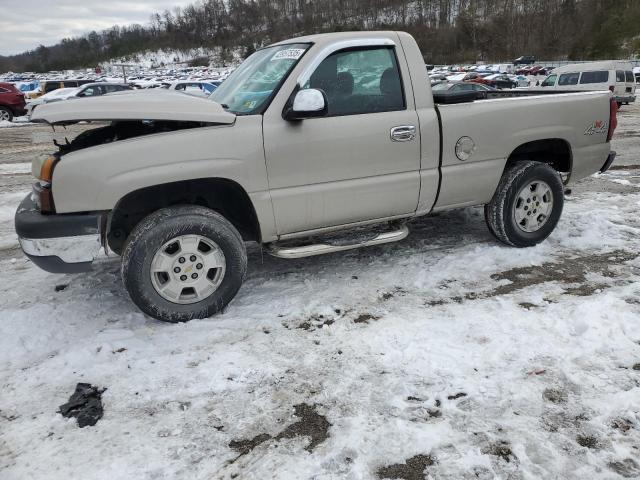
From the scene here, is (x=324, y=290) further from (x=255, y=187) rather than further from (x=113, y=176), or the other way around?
(x=113, y=176)

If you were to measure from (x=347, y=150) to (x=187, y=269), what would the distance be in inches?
57.2

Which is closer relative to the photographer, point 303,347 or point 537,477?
point 537,477

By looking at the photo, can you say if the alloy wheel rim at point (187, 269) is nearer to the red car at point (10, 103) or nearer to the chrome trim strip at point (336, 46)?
the chrome trim strip at point (336, 46)

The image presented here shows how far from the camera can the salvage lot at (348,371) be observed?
243 cm

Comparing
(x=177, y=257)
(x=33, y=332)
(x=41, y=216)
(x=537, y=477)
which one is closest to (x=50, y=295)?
(x=33, y=332)

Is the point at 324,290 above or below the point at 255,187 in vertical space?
below

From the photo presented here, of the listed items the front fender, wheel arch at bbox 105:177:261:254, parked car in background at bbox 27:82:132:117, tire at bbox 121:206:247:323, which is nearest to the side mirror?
the front fender

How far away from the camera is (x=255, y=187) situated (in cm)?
367

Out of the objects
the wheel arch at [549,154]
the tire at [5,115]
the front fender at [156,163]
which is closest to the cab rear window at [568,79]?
the wheel arch at [549,154]

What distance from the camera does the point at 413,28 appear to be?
112 metres

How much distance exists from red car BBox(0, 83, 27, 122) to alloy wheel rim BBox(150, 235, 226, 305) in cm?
2088

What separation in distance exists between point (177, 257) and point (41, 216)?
90 centimetres

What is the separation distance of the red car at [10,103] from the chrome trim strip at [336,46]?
20958 mm

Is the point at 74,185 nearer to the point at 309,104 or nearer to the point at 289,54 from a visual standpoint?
the point at 309,104
